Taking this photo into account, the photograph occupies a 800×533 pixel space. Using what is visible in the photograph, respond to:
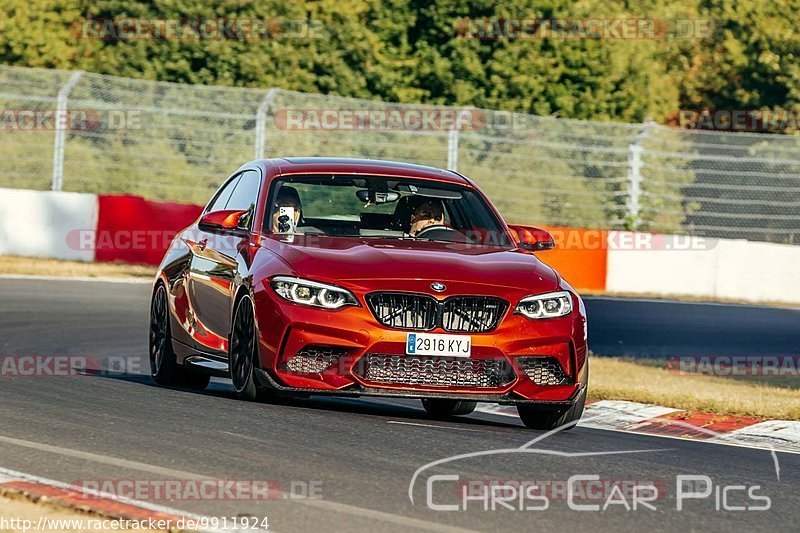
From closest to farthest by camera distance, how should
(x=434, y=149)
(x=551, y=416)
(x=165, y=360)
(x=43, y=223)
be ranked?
(x=551, y=416)
(x=165, y=360)
(x=43, y=223)
(x=434, y=149)

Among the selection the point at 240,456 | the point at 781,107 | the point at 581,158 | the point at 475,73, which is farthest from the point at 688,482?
the point at 781,107

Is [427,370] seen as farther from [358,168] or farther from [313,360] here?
[358,168]

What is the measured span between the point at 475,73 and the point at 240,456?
1321 inches

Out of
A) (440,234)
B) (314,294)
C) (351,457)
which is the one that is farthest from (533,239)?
(351,457)

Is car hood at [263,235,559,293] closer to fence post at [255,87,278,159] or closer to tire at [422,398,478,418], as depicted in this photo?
tire at [422,398,478,418]

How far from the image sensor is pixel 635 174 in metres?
28.1

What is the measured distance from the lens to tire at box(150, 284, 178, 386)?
11.5m

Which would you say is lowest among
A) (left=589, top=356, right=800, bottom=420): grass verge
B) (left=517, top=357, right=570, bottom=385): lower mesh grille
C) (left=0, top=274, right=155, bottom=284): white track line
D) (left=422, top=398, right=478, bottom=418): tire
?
(left=0, top=274, right=155, bottom=284): white track line

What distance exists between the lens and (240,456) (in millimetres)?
7867

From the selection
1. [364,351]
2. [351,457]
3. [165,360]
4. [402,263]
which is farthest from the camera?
[165,360]

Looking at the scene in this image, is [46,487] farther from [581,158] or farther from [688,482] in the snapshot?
[581,158]

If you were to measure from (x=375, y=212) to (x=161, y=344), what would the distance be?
192cm

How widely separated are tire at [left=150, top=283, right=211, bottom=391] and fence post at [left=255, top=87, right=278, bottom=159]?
51.9ft

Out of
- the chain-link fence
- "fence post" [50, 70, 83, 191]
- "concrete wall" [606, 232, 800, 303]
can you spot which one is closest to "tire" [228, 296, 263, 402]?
"concrete wall" [606, 232, 800, 303]
